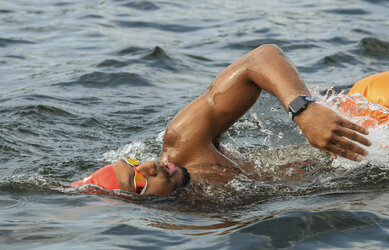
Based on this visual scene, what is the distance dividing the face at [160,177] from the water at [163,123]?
0.09 meters

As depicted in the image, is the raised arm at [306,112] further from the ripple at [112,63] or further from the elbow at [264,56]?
the ripple at [112,63]

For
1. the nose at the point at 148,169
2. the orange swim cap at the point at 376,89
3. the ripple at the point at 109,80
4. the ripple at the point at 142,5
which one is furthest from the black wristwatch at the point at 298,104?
the ripple at the point at 142,5

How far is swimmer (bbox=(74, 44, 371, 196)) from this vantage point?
12.5ft

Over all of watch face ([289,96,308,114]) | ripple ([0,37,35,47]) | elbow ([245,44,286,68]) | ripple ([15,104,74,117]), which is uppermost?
elbow ([245,44,286,68])

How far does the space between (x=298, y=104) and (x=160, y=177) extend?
1.28m

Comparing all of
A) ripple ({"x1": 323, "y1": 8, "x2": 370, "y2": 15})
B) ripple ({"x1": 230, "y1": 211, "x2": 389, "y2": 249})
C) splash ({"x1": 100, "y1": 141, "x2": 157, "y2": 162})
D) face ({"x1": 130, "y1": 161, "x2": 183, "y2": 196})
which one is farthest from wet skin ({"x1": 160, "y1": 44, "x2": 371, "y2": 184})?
ripple ({"x1": 323, "y1": 8, "x2": 370, "y2": 15})

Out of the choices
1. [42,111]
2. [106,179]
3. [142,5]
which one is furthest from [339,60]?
[106,179]

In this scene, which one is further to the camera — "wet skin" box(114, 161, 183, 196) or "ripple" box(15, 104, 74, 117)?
"ripple" box(15, 104, 74, 117)

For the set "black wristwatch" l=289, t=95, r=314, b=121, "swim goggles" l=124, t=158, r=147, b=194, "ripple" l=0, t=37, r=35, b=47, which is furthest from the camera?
"ripple" l=0, t=37, r=35, b=47

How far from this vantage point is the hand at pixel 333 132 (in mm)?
3553

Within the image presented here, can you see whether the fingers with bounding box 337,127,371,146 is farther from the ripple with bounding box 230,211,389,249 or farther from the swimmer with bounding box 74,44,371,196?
the ripple with bounding box 230,211,389,249

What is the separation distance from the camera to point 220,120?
178 inches

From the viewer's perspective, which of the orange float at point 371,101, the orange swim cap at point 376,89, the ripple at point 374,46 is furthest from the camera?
the ripple at point 374,46

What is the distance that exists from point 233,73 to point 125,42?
271 inches
